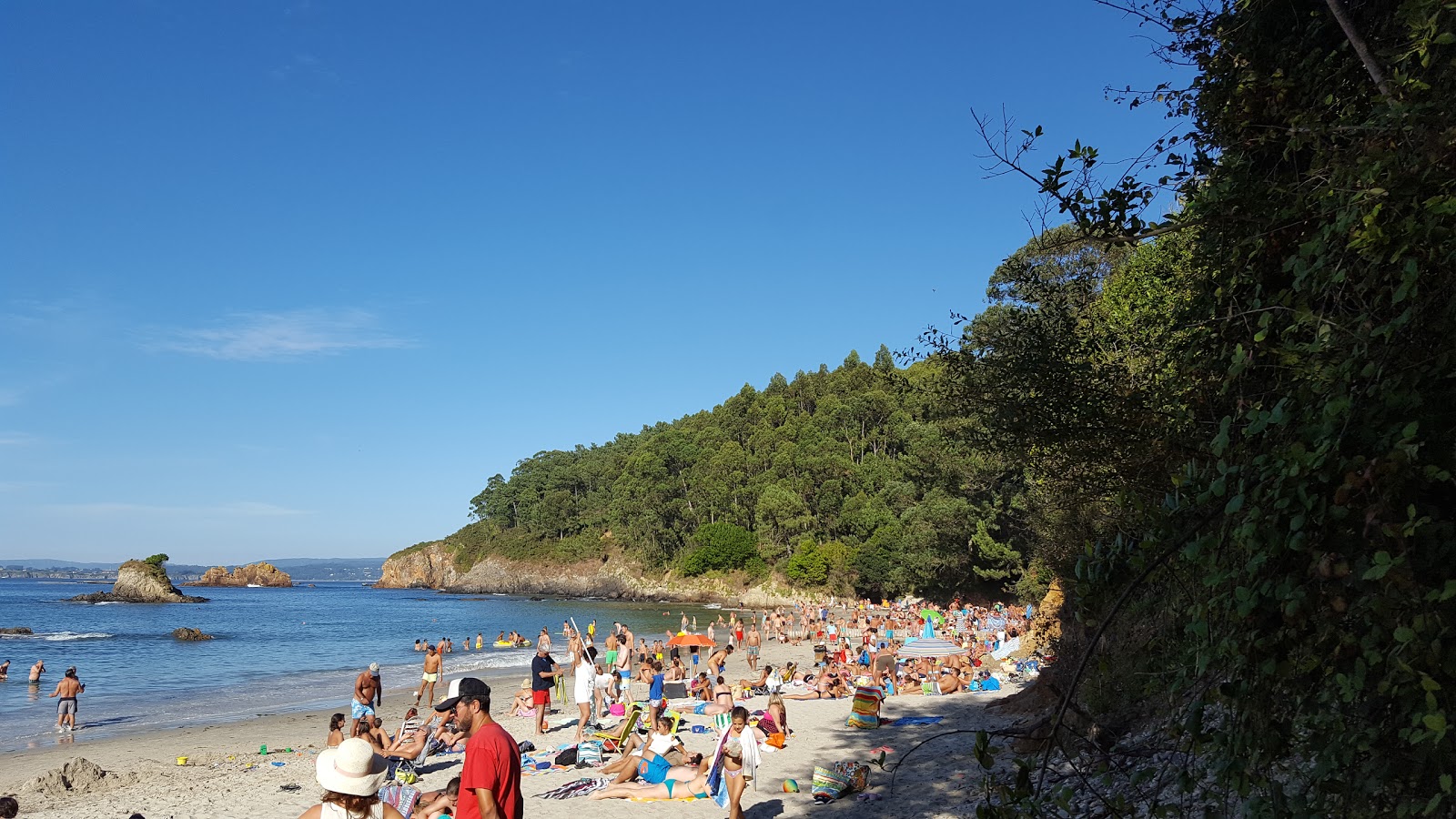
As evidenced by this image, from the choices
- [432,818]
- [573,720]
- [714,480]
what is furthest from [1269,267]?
[714,480]

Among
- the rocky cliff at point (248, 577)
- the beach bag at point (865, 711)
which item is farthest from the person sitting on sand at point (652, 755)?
the rocky cliff at point (248, 577)

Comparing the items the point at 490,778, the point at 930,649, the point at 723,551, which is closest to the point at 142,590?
the point at 723,551

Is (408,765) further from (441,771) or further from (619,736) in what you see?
(619,736)

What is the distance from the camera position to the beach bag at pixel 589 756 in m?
11.7

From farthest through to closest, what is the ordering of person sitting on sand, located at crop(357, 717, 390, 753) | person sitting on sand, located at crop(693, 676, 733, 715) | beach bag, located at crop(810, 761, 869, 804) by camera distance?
person sitting on sand, located at crop(693, 676, 733, 715)
person sitting on sand, located at crop(357, 717, 390, 753)
beach bag, located at crop(810, 761, 869, 804)

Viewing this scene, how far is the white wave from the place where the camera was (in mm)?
45606

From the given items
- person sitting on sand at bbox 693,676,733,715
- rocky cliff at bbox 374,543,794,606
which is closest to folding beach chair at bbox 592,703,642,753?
person sitting on sand at bbox 693,676,733,715

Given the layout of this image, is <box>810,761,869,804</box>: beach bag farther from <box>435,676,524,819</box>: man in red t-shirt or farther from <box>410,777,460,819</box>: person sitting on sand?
<box>435,676,524,819</box>: man in red t-shirt

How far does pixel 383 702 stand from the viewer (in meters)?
21.3

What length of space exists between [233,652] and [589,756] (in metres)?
32.5

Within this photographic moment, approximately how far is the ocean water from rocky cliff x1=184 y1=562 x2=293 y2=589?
66.6m

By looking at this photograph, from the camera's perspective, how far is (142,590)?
265 feet

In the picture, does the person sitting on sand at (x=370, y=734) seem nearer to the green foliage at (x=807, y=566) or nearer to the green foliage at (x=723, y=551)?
the green foliage at (x=807, y=566)

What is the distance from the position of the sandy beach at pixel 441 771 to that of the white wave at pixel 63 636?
116 feet
